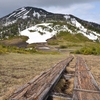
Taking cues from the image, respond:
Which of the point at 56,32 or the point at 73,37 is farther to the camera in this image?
the point at 56,32

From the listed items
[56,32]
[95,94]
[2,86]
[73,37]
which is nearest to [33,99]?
[95,94]

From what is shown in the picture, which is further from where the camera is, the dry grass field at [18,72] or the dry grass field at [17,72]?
the dry grass field at [17,72]

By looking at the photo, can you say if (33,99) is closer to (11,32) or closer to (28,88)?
(28,88)

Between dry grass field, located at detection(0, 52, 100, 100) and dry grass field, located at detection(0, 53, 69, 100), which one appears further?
dry grass field, located at detection(0, 53, 69, 100)

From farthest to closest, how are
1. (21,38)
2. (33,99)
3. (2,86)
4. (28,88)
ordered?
(21,38), (2,86), (28,88), (33,99)

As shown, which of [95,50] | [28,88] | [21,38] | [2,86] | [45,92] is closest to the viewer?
[45,92]

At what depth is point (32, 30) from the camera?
177500 millimetres

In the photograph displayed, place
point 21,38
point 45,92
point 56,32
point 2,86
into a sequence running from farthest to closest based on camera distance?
point 56,32
point 21,38
point 2,86
point 45,92

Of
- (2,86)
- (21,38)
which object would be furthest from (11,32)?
(2,86)

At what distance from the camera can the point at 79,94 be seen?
5.34m

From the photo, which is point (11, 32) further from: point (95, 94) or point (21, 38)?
point (95, 94)

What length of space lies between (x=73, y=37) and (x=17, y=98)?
519 ft

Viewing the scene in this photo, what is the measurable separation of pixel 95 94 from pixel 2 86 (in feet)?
12.2

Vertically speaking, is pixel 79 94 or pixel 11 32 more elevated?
pixel 11 32
